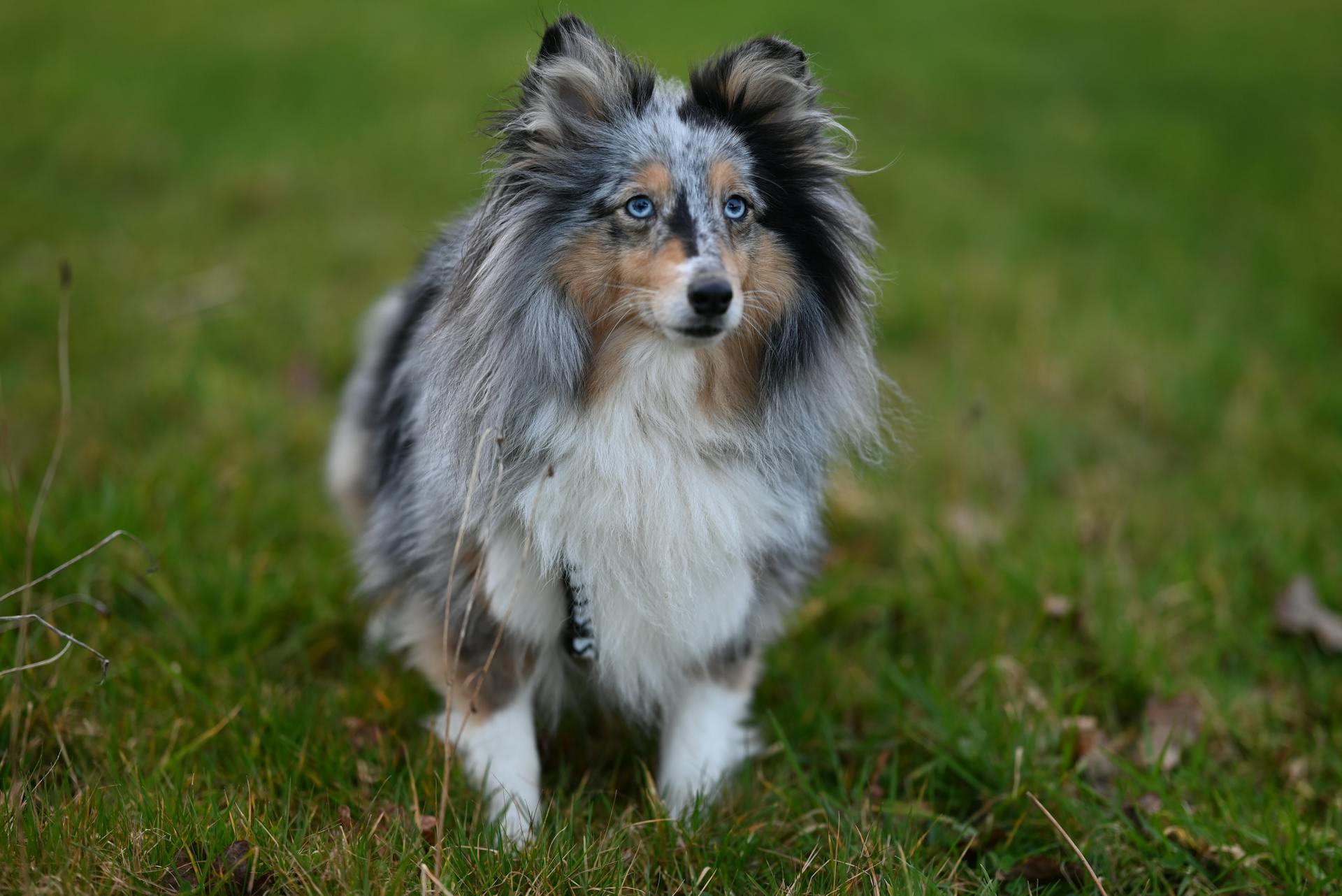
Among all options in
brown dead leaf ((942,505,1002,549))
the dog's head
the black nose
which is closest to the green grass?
brown dead leaf ((942,505,1002,549))

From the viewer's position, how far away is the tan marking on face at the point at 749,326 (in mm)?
2695

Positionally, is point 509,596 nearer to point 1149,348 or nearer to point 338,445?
point 338,445

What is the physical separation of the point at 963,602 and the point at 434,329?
2.26m

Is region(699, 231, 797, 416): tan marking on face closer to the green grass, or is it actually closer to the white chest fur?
the white chest fur

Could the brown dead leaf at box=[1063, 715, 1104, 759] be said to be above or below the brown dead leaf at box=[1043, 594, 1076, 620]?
below

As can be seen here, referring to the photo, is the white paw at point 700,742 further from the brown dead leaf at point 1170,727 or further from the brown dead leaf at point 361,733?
the brown dead leaf at point 1170,727

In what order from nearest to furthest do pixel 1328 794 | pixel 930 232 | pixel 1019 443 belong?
pixel 1328 794 → pixel 1019 443 → pixel 930 232

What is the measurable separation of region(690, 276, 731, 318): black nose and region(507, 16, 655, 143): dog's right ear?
588mm

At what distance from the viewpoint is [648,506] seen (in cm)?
264

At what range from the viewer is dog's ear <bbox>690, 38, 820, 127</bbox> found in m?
2.75

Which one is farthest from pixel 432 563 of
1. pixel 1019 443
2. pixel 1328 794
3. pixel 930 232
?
pixel 930 232

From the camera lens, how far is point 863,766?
122 inches

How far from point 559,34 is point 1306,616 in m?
3.28

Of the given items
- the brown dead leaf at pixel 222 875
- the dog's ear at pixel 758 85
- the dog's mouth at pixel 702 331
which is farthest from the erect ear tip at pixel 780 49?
the brown dead leaf at pixel 222 875
